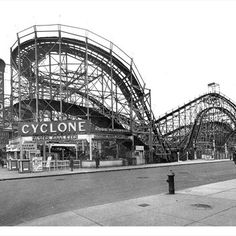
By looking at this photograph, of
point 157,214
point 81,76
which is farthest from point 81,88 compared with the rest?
point 157,214

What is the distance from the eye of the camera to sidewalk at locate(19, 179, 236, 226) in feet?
20.5

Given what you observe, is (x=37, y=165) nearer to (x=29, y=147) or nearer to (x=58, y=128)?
(x=29, y=147)

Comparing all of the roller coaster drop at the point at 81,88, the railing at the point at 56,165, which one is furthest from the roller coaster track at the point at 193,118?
the railing at the point at 56,165

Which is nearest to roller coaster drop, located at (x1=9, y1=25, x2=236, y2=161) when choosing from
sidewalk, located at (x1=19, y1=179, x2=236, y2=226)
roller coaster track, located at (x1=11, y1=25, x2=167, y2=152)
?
roller coaster track, located at (x1=11, y1=25, x2=167, y2=152)

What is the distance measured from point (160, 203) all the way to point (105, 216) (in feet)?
7.28

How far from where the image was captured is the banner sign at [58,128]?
84.6ft

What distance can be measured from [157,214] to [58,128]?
2015 cm

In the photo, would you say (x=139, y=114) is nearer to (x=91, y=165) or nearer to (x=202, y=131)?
(x=91, y=165)

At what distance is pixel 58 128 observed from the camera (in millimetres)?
25922

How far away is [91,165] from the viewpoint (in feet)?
86.6

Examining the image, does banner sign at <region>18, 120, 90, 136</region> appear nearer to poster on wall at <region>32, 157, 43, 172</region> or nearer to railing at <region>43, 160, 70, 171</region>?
railing at <region>43, 160, 70, 171</region>

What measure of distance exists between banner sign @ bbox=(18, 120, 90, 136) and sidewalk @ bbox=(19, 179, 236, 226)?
17.4 metres

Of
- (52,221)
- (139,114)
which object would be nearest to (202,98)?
(139,114)

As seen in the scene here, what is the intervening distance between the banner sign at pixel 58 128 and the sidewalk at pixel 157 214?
1736 centimetres
